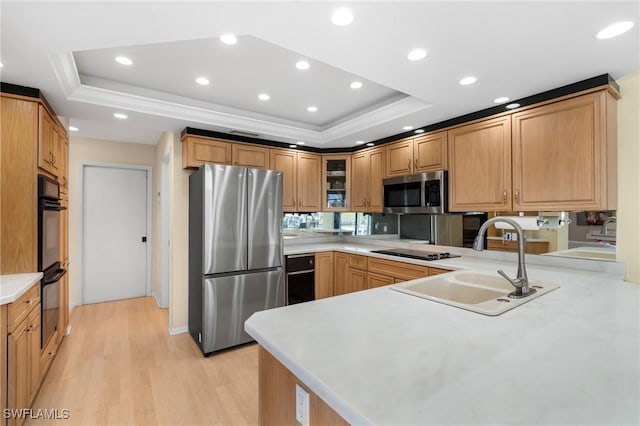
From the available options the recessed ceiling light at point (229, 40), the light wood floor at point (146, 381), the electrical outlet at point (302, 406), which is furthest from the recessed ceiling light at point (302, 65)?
the light wood floor at point (146, 381)

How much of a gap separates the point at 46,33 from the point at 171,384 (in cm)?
246

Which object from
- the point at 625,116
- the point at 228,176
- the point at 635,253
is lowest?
the point at 635,253

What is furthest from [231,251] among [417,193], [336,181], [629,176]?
[629,176]

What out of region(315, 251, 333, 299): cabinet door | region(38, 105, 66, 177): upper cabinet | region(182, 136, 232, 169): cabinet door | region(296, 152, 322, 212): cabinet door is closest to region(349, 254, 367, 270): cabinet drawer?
region(315, 251, 333, 299): cabinet door

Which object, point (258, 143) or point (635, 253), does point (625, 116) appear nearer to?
point (635, 253)

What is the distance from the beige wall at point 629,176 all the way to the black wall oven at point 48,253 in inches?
167

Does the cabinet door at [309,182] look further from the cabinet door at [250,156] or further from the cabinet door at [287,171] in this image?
the cabinet door at [250,156]


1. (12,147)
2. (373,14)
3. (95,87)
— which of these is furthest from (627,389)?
(95,87)

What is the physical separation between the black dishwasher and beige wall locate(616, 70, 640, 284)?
2.81 metres

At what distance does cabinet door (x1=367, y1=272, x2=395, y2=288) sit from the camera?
3221 millimetres

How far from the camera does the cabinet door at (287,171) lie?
394cm

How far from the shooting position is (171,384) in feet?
7.86

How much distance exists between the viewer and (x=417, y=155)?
3371 millimetres

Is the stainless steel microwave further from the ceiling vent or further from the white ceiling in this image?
the ceiling vent
